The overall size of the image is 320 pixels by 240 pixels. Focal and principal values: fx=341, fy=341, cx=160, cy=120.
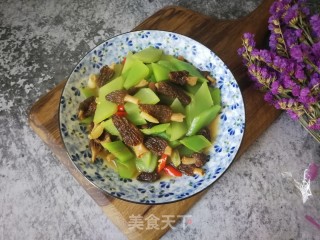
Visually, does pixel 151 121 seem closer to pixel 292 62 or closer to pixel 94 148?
pixel 94 148

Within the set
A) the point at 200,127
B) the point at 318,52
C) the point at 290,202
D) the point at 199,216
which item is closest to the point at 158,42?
the point at 200,127

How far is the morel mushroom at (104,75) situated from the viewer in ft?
4.68

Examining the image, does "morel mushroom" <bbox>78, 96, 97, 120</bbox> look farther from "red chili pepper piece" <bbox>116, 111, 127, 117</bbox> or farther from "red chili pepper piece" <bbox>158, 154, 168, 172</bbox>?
"red chili pepper piece" <bbox>158, 154, 168, 172</bbox>

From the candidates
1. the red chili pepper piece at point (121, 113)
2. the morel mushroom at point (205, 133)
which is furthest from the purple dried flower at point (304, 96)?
the red chili pepper piece at point (121, 113)

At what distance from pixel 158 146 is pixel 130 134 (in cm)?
12

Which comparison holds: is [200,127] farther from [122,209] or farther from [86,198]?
[86,198]

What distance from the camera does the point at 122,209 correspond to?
4.34 feet

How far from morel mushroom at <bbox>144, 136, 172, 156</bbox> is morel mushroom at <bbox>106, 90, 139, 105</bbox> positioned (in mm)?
161

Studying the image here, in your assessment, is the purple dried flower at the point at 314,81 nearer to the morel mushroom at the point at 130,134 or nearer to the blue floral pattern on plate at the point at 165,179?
the blue floral pattern on plate at the point at 165,179

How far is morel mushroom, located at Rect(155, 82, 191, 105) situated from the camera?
4.33 ft

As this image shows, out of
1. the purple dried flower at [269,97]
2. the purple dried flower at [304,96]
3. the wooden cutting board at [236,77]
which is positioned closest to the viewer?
the purple dried flower at [304,96]

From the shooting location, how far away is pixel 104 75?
143 cm

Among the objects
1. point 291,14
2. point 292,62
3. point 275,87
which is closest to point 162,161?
point 275,87

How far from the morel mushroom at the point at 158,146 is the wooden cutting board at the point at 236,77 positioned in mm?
228
